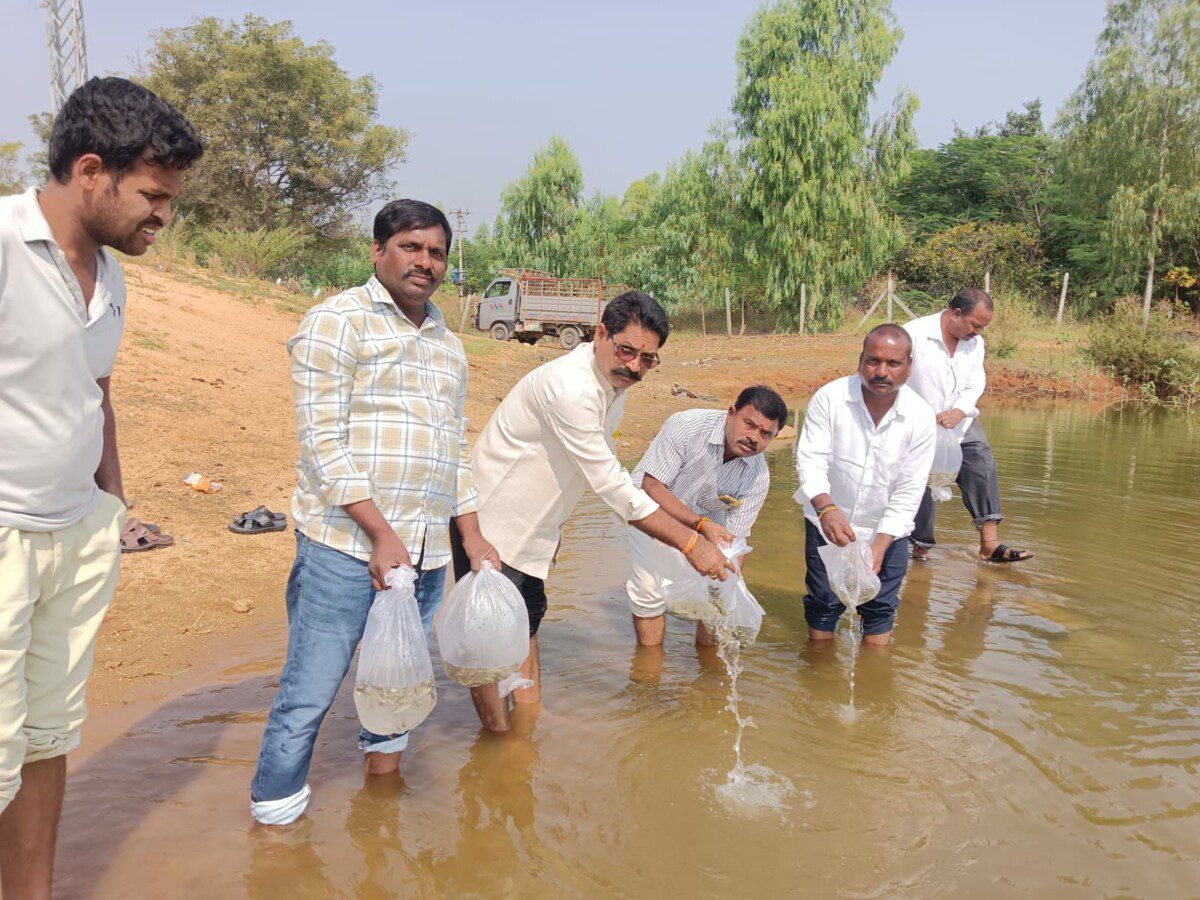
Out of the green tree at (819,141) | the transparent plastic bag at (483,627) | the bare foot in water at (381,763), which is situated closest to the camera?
the transparent plastic bag at (483,627)

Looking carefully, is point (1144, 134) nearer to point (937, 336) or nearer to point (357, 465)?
point (937, 336)

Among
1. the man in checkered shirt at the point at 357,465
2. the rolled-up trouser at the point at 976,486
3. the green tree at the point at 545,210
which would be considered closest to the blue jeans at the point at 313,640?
the man in checkered shirt at the point at 357,465

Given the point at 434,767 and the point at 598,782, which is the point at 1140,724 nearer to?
the point at 598,782

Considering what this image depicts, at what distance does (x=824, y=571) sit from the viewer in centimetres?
455

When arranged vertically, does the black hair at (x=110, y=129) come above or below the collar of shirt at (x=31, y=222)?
above

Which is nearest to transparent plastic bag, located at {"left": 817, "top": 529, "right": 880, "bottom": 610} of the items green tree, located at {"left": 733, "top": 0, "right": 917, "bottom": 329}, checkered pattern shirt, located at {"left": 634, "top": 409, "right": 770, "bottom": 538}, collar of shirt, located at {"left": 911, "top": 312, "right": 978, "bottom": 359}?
checkered pattern shirt, located at {"left": 634, "top": 409, "right": 770, "bottom": 538}

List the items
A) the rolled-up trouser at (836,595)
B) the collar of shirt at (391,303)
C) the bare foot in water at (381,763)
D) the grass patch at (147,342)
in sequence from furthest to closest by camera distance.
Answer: the grass patch at (147,342) → the rolled-up trouser at (836,595) → the bare foot in water at (381,763) → the collar of shirt at (391,303)

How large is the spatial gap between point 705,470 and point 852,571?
2.84 feet

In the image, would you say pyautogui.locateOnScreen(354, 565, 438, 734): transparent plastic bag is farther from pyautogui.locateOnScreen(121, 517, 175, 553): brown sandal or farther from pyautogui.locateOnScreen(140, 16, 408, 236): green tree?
pyautogui.locateOnScreen(140, 16, 408, 236): green tree

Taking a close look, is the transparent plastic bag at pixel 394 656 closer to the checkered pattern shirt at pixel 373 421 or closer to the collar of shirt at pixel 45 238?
the checkered pattern shirt at pixel 373 421

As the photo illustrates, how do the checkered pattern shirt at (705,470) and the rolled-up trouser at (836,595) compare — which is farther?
the rolled-up trouser at (836,595)

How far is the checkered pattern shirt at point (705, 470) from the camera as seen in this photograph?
407cm

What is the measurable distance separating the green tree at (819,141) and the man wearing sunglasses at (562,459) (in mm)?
22310

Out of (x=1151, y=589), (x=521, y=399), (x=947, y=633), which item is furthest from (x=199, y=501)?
(x=1151, y=589)
